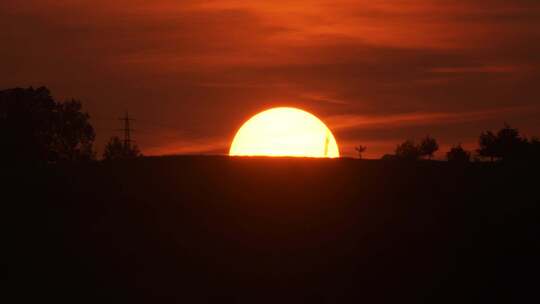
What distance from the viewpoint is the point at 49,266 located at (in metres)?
33.1

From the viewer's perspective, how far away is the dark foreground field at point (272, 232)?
105 ft

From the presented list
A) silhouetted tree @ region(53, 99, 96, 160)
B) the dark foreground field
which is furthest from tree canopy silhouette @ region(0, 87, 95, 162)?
the dark foreground field

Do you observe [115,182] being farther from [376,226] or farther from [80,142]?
[80,142]

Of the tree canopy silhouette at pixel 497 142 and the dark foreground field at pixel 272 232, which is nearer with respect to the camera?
the dark foreground field at pixel 272 232

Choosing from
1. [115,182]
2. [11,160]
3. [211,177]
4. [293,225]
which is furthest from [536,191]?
[11,160]

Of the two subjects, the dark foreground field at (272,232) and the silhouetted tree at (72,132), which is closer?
the dark foreground field at (272,232)

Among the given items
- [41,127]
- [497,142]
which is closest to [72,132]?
[41,127]

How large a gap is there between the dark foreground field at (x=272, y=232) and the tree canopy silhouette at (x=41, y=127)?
2975 cm

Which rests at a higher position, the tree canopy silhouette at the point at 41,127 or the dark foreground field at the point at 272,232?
the tree canopy silhouette at the point at 41,127

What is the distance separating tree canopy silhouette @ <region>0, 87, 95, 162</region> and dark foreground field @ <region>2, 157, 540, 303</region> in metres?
29.7

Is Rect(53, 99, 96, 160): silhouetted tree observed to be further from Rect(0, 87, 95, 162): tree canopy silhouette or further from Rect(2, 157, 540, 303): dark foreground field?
Rect(2, 157, 540, 303): dark foreground field

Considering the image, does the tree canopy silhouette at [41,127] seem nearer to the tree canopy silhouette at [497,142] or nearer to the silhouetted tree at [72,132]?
the silhouetted tree at [72,132]

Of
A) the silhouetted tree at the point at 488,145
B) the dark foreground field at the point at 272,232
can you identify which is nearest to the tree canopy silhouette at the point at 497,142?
the silhouetted tree at the point at 488,145

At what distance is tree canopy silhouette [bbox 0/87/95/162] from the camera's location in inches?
2785
